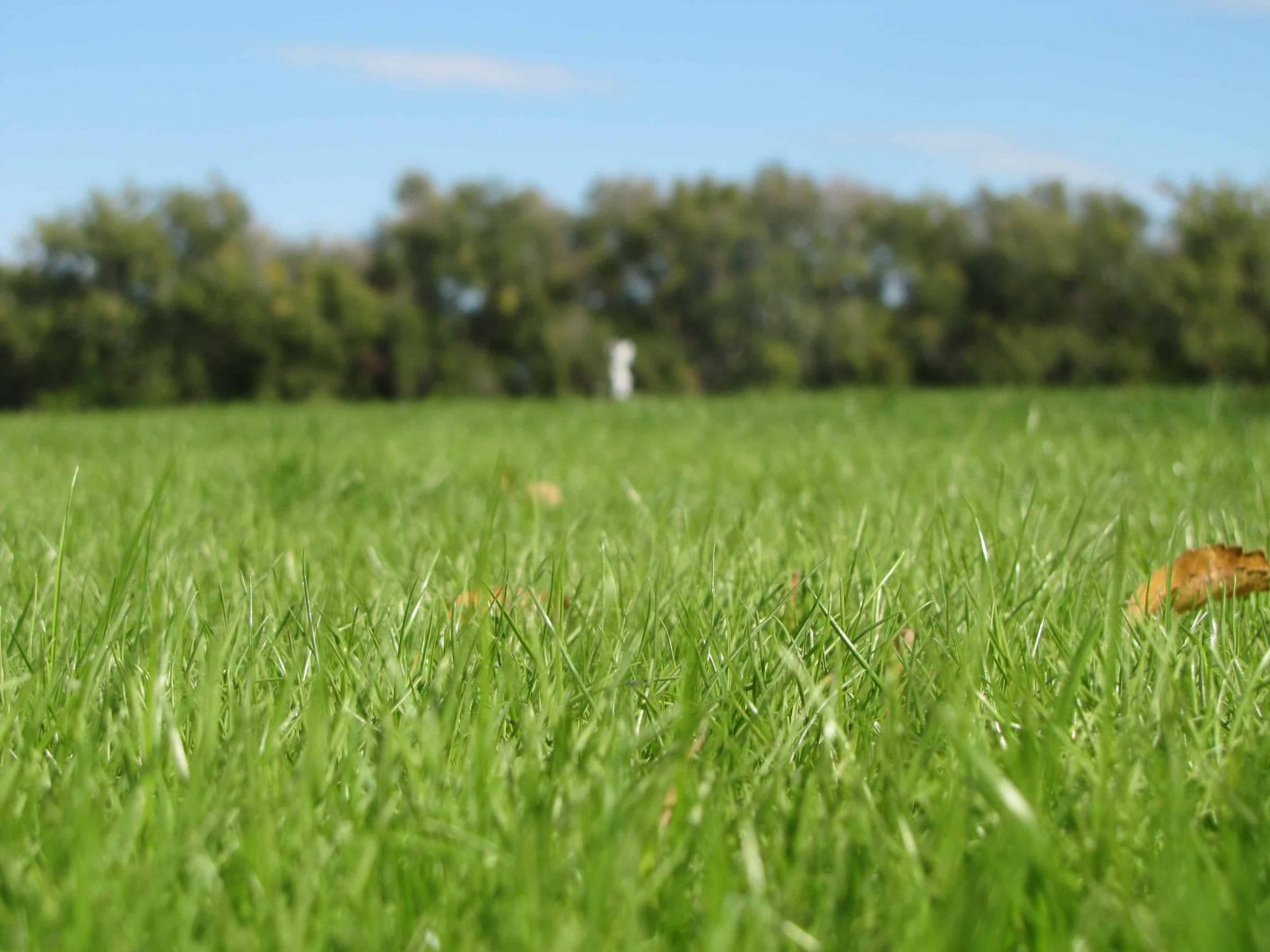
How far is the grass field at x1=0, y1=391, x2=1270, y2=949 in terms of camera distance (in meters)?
0.72

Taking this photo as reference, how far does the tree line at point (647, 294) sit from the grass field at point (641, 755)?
41.7 meters

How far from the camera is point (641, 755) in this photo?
3.44 feet

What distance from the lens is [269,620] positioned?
1.31m

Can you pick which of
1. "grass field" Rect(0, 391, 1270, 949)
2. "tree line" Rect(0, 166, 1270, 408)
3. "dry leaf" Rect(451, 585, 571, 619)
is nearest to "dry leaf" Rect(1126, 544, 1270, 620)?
"grass field" Rect(0, 391, 1270, 949)

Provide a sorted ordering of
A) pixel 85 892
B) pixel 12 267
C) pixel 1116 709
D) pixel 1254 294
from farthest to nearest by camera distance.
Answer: pixel 1254 294 → pixel 12 267 → pixel 1116 709 → pixel 85 892

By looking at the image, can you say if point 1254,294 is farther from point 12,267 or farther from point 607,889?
point 607,889

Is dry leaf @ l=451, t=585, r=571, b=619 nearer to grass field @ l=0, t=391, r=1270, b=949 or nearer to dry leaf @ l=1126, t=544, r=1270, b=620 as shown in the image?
grass field @ l=0, t=391, r=1270, b=949

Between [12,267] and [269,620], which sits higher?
[12,267]

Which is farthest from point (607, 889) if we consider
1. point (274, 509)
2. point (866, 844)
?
point (274, 509)

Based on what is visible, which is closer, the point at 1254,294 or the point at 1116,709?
the point at 1116,709

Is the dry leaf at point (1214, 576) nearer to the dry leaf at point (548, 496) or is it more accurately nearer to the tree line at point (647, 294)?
the dry leaf at point (548, 496)

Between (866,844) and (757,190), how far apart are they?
4628 centimetres

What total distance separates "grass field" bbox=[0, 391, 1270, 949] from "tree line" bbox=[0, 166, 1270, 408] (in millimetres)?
41707

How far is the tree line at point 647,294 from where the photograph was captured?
42.2 m
